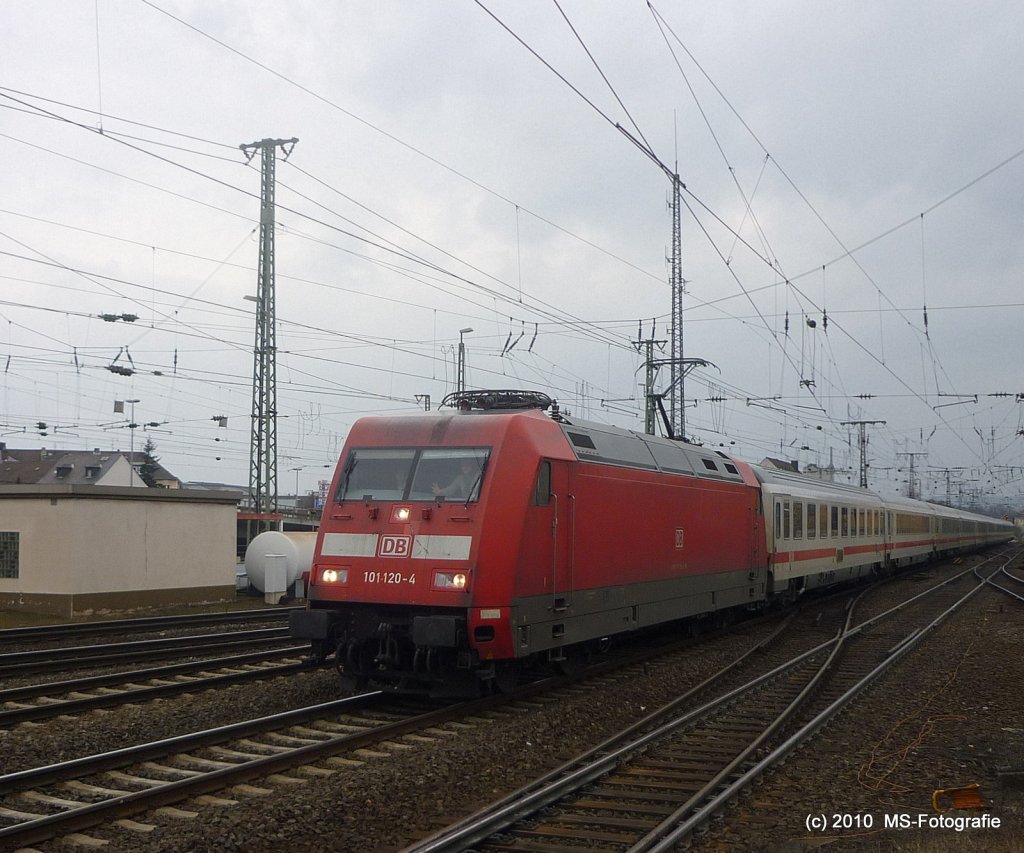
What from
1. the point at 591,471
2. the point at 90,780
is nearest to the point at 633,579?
the point at 591,471

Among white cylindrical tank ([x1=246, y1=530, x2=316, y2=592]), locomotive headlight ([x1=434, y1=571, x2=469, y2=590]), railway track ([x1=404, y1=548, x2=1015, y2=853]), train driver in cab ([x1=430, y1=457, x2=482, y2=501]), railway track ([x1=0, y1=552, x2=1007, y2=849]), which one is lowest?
railway track ([x1=404, y1=548, x2=1015, y2=853])

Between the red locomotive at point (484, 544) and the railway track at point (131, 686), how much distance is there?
59.7 inches

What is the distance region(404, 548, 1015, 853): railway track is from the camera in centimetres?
689

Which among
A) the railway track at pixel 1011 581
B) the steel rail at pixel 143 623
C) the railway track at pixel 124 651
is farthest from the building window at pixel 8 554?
the railway track at pixel 1011 581

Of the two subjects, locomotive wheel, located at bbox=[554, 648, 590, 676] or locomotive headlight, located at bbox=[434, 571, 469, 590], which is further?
locomotive wheel, located at bbox=[554, 648, 590, 676]

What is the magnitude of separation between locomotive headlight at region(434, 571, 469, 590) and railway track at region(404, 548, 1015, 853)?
2.32m

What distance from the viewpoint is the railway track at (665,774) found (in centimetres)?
689

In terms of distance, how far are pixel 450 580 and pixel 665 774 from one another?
324 cm

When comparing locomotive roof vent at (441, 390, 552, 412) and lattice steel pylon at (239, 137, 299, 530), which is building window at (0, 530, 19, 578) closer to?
lattice steel pylon at (239, 137, 299, 530)

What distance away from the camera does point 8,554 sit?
2367 centimetres

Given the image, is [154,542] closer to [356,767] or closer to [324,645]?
[324,645]

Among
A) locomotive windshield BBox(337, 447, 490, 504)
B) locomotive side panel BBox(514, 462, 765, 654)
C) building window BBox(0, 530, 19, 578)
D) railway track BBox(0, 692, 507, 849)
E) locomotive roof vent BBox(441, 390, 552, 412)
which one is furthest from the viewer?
building window BBox(0, 530, 19, 578)

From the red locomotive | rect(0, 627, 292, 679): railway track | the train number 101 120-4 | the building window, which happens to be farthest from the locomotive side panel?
the building window

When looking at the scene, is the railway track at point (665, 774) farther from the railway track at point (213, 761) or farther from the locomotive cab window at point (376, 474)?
the locomotive cab window at point (376, 474)
